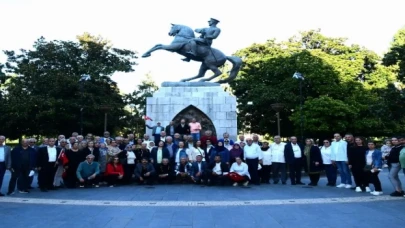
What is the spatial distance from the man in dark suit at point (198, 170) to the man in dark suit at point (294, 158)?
2862 millimetres

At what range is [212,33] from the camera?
16.5m

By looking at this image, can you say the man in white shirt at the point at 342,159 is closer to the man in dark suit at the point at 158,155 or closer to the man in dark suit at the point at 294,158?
the man in dark suit at the point at 294,158

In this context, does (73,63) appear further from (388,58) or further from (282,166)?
(388,58)

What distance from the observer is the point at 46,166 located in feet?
37.5

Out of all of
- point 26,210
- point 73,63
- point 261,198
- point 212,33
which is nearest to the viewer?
point 26,210

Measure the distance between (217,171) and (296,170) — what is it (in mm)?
2873

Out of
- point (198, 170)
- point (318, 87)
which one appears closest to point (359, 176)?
point (198, 170)

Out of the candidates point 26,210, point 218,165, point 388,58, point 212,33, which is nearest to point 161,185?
point 218,165

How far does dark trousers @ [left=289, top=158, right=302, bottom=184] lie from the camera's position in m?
12.9

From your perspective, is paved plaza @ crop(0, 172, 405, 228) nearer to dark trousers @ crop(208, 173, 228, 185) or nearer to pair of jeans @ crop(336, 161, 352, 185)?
dark trousers @ crop(208, 173, 228, 185)

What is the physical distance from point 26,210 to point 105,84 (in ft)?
83.7

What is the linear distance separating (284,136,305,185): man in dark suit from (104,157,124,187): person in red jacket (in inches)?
219

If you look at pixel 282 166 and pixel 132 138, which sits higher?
pixel 132 138

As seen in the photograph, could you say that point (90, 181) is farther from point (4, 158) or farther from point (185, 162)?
point (185, 162)
